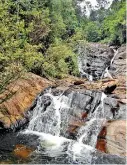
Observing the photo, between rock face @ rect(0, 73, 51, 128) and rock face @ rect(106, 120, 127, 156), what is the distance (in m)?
6.13

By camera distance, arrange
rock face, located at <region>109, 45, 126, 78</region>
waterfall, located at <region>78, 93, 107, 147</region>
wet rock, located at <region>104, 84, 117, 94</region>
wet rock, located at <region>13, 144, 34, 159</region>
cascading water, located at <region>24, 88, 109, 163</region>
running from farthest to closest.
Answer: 1. rock face, located at <region>109, 45, 126, 78</region>
2. wet rock, located at <region>104, 84, 117, 94</region>
3. waterfall, located at <region>78, 93, 107, 147</region>
4. cascading water, located at <region>24, 88, 109, 163</region>
5. wet rock, located at <region>13, 144, 34, 159</region>

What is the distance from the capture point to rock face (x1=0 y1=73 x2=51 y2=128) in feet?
61.7

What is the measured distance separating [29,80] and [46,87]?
1.45 m

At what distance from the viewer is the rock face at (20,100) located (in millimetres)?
18819

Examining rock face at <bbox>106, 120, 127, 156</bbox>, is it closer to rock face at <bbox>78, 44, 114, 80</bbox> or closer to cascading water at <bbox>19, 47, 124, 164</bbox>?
cascading water at <bbox>19, 47, 124, 164</bbox>

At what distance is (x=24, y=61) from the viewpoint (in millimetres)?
19766

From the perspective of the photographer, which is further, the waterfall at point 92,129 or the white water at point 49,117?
the white water at point 49,117

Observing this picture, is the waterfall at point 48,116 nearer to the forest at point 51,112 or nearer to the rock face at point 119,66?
the forest at point 51,112

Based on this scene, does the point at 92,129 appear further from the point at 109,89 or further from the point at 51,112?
the point at 109,89

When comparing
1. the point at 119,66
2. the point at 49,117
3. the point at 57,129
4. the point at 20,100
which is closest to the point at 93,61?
the point at 119,66

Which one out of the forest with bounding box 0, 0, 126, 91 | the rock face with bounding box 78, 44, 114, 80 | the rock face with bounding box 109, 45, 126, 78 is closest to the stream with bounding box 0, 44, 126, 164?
the forest with bounding box 0, 0, 126, 91

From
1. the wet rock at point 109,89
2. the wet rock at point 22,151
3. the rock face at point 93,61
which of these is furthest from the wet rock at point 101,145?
the rock face at point 93,61

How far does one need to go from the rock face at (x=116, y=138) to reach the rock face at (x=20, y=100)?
6.13m

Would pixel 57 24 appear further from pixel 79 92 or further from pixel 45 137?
pixel 45 137
